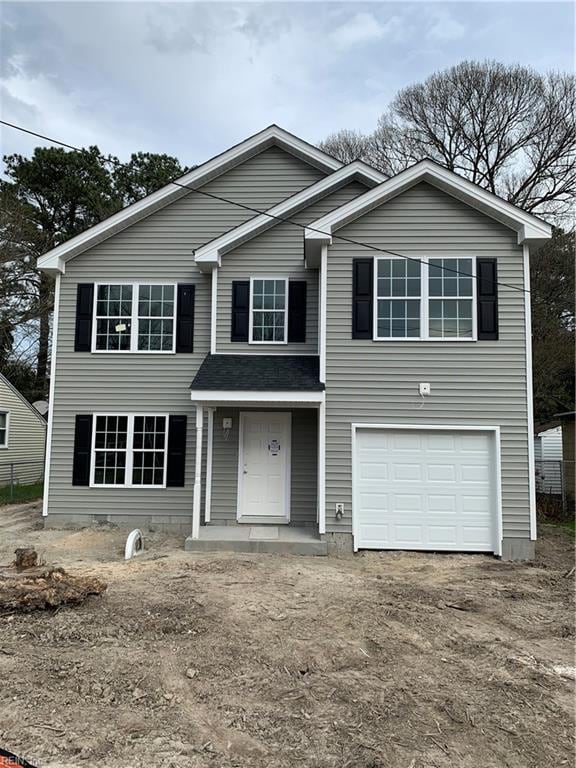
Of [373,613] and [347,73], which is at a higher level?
[347,73]

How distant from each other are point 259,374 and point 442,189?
453 cm

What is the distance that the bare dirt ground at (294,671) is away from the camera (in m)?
3.12

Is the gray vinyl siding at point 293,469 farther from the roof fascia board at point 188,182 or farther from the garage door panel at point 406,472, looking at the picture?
the roof fascia board at point 188,182

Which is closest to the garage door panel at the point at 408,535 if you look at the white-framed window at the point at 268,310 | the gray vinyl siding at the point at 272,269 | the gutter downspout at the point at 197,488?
the gutter downspout at the point at 197,488

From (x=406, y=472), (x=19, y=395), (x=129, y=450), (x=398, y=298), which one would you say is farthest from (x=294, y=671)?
(x=19, y=395)

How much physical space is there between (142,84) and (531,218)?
7.67m

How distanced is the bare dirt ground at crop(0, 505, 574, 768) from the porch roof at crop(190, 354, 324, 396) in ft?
9.60

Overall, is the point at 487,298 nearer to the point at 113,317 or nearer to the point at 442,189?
the point at 442,189

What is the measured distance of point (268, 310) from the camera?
9.89 m

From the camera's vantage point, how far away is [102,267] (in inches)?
404

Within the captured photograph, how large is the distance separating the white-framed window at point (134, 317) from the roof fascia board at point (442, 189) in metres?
3.48

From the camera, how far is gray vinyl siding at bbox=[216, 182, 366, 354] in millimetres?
9766

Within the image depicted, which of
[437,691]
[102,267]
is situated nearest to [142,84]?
[102,267]

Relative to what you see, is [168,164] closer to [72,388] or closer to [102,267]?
[102,267]
